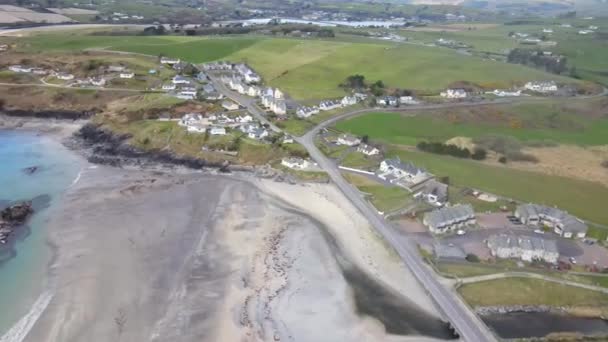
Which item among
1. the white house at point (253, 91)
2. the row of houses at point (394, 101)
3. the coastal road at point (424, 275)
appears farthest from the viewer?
the row of houses at point (394, 101)

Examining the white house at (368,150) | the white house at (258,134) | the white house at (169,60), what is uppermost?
the white house at (169,60)

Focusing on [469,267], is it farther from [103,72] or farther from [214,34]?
[214,34]

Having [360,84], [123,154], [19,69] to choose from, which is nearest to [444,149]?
[360,84]

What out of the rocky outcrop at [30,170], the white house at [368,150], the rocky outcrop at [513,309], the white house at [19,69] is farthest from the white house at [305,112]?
the white house at [19,69]

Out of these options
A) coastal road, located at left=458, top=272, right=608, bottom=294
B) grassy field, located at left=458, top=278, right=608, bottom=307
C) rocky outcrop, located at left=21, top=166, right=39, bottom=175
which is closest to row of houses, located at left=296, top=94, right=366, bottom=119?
rocky outcrop, located at left=21, top=166, right=39, bottom=175

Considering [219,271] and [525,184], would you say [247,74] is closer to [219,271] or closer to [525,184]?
[525,184]

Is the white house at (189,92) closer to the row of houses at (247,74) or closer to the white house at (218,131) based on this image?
the row of houses at (247,74)
